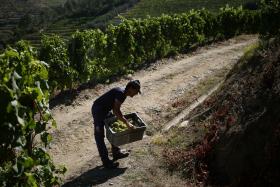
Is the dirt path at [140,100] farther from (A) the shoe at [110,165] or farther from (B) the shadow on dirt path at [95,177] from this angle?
(A) the shoe at [110,165]

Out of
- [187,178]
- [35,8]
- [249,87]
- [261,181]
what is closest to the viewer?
[261,181]

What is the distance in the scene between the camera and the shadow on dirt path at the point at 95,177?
34.4 ft

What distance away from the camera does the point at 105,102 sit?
10500 millimetres

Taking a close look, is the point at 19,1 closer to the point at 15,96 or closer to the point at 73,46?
the point at 73,46

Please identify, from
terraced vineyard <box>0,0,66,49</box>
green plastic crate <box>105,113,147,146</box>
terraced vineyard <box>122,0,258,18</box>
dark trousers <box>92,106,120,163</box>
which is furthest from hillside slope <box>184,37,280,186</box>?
terraced vineyard <box>0,0,66,49</box>

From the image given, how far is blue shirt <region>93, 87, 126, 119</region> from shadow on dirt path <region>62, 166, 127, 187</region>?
4.67 ft

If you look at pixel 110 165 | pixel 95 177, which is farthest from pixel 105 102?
pixel 95 177

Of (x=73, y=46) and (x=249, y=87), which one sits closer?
(x=249, y=87)

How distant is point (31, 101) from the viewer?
663cm

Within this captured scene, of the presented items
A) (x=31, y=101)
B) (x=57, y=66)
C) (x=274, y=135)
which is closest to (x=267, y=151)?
(x=274, y=135)

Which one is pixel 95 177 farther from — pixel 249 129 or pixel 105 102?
pixel 249 129

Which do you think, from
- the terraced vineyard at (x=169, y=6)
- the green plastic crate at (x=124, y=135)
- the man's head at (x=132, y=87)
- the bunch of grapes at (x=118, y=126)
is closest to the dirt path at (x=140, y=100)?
the green plastic crate at (x=124, y=135)

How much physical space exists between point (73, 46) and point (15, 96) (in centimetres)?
1342

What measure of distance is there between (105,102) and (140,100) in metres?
7.02
